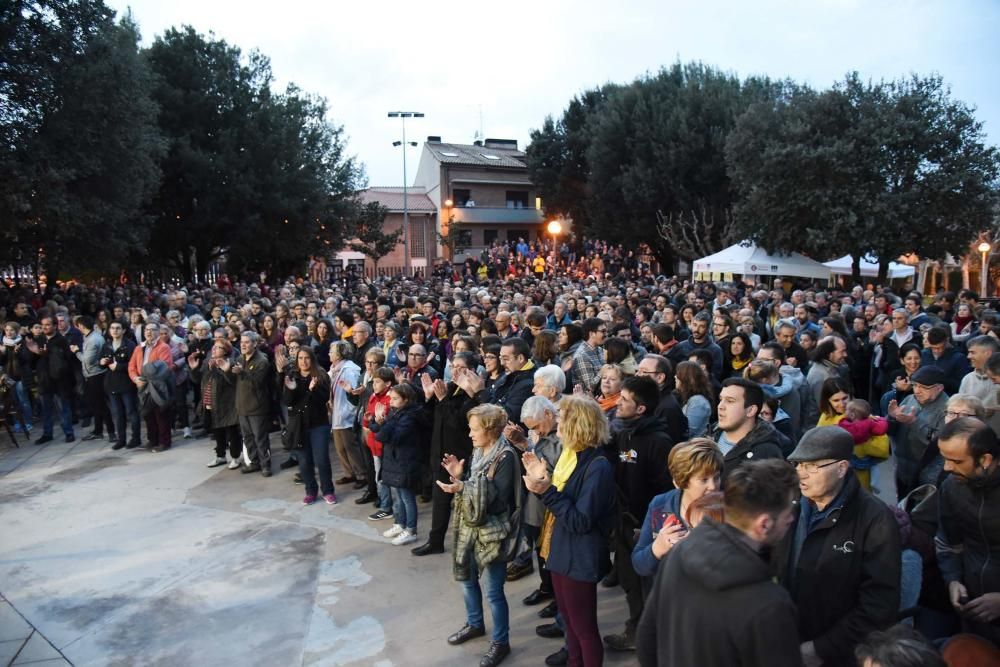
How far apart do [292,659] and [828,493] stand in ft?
11.0

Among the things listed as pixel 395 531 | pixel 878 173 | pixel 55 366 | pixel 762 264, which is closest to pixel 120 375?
pixel 55 366

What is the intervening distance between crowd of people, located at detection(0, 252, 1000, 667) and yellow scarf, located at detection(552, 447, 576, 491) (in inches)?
0.5

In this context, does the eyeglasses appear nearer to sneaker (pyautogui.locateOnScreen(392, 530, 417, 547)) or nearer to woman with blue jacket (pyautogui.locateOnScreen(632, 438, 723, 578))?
woman with blue jacket (pyautogui.locateOnScreen(632, 438, 723, 578))

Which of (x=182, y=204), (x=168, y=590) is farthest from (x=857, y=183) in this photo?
(x=182, y=204)

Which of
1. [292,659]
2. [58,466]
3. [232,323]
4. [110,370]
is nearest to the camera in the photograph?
[292,659]

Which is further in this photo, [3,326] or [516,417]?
[3,326]

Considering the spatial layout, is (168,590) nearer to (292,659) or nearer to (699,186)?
(292,659)

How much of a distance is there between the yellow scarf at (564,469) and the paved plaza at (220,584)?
1274 mm

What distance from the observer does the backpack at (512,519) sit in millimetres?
4031

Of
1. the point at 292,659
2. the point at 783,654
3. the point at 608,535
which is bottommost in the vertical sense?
the point at 292,659

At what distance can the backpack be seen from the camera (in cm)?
403

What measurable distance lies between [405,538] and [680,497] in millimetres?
3463

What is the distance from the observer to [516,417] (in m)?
5.39

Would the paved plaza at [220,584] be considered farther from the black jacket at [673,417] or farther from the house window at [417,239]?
the house window at [417,239]
